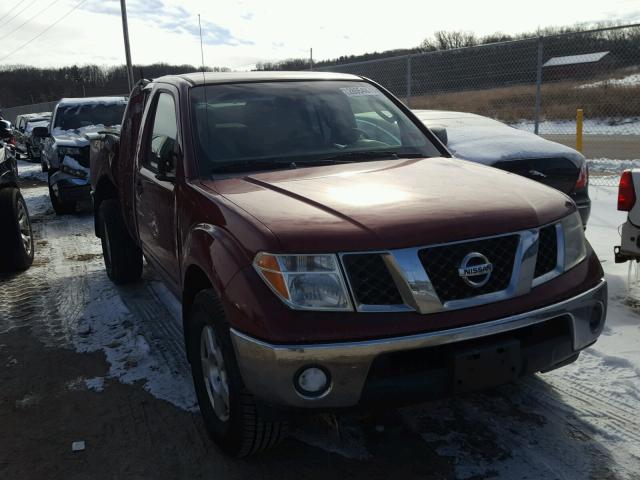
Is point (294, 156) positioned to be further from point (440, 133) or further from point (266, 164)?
point (440, 133)


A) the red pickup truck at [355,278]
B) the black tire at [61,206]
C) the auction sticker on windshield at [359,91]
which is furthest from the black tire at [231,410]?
the black tire at [61,206]

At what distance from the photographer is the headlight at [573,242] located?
2.76 metres

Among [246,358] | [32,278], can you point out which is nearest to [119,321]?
[32,278]

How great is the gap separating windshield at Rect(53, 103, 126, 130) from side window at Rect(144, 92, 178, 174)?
761 centimetres

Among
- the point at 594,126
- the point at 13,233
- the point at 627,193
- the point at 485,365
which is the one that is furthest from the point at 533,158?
the point at 594,126

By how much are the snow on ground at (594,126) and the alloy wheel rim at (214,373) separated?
1528 centimetres

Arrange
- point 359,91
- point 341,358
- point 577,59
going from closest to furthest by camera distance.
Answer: point 341,358 → point 359,91 → point 577,59

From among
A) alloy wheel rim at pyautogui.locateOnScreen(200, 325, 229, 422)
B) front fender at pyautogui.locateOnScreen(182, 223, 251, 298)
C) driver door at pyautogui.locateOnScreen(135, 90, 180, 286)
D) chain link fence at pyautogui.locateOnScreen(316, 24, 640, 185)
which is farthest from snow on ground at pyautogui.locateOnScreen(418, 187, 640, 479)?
chain link fence at pyautogui.locateOnScreen(316, 24, 640, 185)

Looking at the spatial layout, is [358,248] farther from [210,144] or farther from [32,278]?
[32,278]

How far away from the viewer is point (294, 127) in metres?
3.67

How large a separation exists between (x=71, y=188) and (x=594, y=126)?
51.5 ft

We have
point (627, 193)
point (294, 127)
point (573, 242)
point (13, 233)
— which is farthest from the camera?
point (13, 233)

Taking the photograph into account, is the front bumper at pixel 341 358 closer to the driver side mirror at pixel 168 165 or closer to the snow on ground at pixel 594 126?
the driver side mirror at pixel 168 165

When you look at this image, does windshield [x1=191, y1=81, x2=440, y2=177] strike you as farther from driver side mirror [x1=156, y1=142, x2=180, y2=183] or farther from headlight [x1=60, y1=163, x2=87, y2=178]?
headlight [x1=60, y1=163, x2=87, y2=178]
